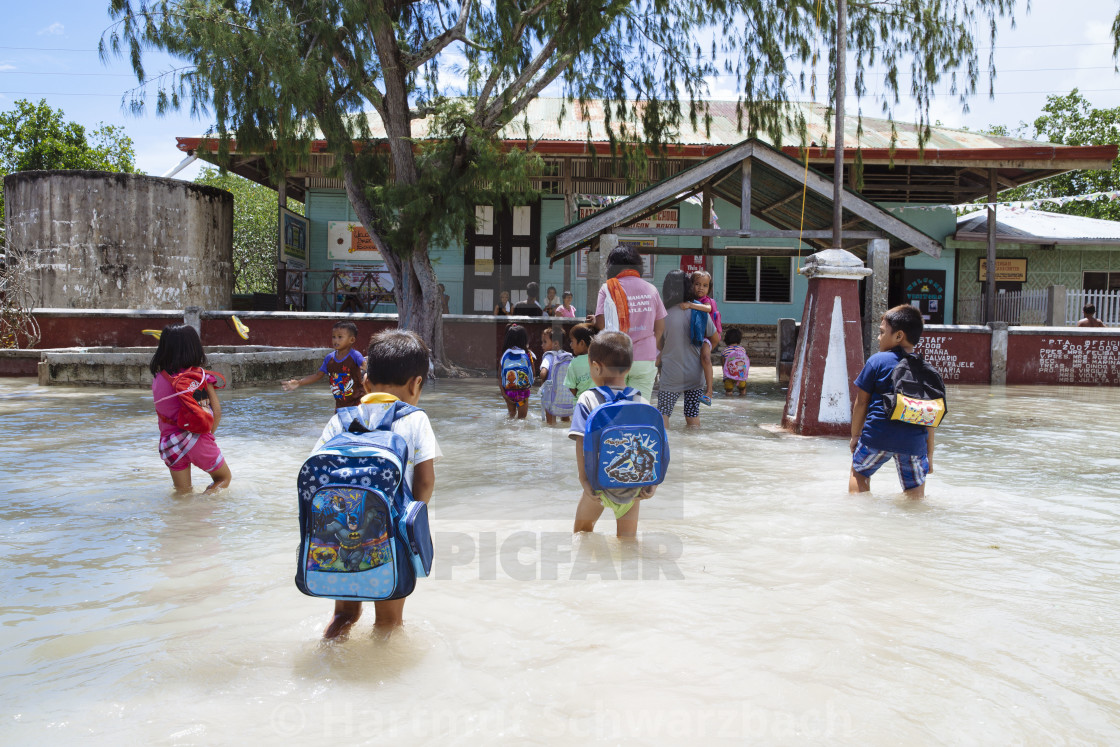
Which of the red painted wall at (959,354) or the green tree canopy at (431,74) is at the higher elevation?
the green tree canopy at (431,74)

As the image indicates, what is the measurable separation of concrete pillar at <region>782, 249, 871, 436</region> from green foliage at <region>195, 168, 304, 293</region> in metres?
18.6

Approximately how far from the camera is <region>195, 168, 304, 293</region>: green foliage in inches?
1281

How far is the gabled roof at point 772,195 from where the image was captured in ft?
36.1

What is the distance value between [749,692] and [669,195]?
1008 centimetres

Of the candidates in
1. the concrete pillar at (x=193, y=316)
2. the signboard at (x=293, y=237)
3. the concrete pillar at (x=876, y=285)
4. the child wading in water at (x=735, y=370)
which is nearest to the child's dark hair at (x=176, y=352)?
the concrete pillar at (x=876, y=285)

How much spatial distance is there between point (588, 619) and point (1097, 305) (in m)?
18.0

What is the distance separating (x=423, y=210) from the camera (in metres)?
13.1

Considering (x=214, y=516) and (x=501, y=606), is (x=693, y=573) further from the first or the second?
(x=214, y=516)

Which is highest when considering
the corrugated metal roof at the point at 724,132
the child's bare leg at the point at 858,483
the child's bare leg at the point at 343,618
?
the corrugated metal roof at the point at 724,132

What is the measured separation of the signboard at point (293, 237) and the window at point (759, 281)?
1007 centimetres

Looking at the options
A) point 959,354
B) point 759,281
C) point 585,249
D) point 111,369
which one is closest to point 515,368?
point 111,369

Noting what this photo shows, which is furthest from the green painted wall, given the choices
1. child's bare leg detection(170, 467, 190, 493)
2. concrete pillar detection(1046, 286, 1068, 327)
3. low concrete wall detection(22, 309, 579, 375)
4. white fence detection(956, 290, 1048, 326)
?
child's bare leg detection(170, 467, 190, 493)

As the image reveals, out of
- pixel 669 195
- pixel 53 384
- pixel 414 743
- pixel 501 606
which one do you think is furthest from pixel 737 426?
pixel 53 384

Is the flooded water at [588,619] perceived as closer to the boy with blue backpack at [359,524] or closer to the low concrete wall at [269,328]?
the boy with blue backpack at [359,524]
